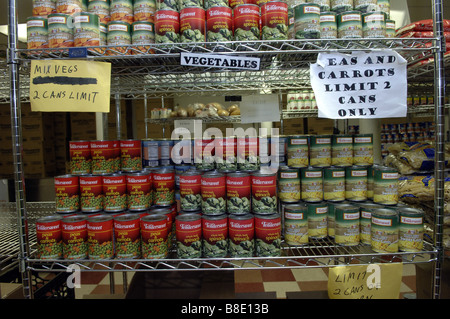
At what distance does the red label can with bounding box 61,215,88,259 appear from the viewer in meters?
1.12

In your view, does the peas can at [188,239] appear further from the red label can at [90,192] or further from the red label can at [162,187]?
the red label can at [90,192]

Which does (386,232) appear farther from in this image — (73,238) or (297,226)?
(73,238)

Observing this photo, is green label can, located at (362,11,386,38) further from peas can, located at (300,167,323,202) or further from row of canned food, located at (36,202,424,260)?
row of canned food, located at (36,202,424,260)

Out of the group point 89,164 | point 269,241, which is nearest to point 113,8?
point 89,164

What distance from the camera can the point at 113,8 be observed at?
1.21m

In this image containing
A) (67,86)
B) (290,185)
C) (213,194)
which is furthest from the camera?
(290,185)

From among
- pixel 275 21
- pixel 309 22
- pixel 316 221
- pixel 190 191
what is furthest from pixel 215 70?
pixel 316 221

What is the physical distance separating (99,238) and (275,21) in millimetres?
1018

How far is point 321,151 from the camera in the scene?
1.33m

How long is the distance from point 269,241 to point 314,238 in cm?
23

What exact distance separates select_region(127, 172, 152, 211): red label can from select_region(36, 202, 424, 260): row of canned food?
0.23 ft

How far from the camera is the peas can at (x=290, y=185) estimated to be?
4.21 ft

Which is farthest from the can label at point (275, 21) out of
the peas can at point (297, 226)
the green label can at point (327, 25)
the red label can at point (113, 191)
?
the red label can at point (113, 191)

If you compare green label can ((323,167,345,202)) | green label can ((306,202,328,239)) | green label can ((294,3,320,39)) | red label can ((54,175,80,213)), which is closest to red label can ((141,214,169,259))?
red label can ((54,175,80,213))
